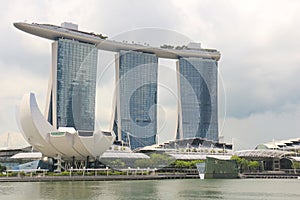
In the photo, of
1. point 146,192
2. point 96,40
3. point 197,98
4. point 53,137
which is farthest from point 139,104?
point 146,192

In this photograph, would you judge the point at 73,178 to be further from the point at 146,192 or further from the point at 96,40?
the point at 96,40

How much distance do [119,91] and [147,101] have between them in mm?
4894

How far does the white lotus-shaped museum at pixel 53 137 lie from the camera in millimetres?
56188

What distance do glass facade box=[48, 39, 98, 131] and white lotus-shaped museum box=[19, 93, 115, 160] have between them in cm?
2807

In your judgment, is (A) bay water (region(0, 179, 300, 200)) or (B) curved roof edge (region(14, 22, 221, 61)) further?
(B) curved roof edge (region(14, 22, 221, 61))

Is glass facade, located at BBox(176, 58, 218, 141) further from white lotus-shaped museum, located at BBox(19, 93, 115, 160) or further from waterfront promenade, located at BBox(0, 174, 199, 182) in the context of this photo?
waterfront promenade, located at BBox(0, 174, 199, 182)

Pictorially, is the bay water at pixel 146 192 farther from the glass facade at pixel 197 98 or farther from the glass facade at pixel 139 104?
the glass facade at pixel 197 98

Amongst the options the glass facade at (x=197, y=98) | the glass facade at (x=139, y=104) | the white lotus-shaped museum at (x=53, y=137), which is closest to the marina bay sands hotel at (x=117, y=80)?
the glass facade at (x=197, y=98)

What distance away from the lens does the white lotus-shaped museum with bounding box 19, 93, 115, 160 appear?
184 feet

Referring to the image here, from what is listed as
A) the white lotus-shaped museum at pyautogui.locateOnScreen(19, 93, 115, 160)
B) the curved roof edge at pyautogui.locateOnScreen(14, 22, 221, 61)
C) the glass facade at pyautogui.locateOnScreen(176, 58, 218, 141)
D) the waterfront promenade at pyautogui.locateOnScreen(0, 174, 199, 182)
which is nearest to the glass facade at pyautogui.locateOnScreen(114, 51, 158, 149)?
the curved roof edge at pyautogui.locateOnScreen(14, 22, 221, 61)

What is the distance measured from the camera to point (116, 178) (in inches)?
2053

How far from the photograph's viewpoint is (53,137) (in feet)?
188

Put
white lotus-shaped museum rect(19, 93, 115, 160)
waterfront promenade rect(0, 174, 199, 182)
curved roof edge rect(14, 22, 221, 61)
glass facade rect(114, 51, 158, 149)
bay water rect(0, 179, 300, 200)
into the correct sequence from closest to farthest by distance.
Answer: bay water rect(0, 179, 300, 200) < waterfront promenade rect(0, 174, 199, 182) < white lotus-shaped museum rect(19, 93, 115, 160) < glass facade rect(114, 51, 158, 149) < curved roof edge rect(14, 22, 221, 61)

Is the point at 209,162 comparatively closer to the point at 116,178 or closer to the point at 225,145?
the point at 116,178
